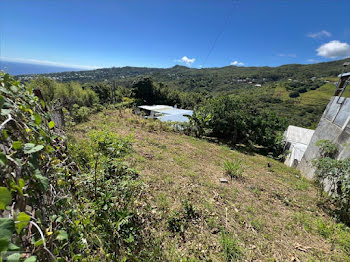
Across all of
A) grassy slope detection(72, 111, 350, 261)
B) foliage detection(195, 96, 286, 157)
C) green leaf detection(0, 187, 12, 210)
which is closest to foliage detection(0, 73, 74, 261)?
green leaf detection(0, 187, 12, 210)

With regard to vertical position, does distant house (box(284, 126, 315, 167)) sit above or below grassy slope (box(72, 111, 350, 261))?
below

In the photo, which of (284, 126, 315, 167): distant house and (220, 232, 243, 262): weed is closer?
(220, 232, 243, 262): weed

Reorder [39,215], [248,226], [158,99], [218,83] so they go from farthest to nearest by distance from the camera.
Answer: [218,83] → [158,99] → [248,226] → [39,215]

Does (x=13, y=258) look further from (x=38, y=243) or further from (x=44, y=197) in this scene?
(x=44, y=197)

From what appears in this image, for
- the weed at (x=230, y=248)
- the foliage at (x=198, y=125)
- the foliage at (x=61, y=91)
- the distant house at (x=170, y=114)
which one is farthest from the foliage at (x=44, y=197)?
the foliage at (x=61, y=91)

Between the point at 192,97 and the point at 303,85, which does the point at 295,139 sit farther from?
the point at 303,85

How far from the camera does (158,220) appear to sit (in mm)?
2396

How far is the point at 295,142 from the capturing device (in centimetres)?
976

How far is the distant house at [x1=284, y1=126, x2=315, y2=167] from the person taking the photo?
8.14 m

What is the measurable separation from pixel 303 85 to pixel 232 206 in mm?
61305

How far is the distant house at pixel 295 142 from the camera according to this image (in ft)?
26.7

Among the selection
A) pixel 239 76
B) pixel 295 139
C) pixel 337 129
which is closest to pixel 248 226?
pixel 337 129

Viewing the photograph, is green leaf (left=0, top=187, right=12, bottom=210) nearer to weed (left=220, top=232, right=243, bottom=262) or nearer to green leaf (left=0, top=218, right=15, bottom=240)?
green leaf (left=0, top=218, right=15, bottom=240)

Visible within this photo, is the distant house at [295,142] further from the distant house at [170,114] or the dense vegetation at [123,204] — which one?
the distant house at [170,114]
